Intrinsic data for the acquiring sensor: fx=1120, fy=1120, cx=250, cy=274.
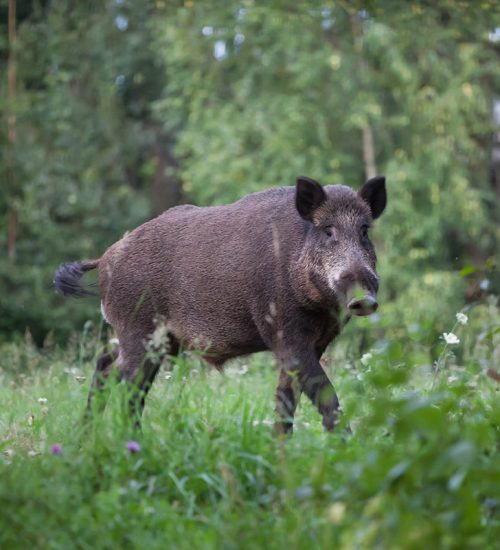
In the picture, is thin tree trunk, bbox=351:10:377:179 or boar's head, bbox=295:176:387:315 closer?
boar's head, bbox=295:176:387:315

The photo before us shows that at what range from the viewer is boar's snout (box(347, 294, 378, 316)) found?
213 inches

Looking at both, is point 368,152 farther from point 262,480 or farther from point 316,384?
point 262,480

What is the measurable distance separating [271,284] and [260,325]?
0.76 ft

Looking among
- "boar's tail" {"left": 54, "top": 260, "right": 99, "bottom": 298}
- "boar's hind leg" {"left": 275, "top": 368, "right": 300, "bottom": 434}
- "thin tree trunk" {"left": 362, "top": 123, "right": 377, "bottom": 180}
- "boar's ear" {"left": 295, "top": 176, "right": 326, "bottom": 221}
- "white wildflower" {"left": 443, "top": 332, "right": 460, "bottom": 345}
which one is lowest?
"thin tree trunk" {"left": 362, "top": 123, "right": 377, "bottom": 180}

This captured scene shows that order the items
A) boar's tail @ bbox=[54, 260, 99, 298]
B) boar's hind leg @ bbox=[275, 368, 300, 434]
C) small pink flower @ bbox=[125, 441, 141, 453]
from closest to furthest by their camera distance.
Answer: small pink flower @ bbox=[125, 441, 141, 453]
boar's hind leg @ bbox=[275, 368, 300, 434]
boar's tail @ bbox=[54, 260, 99, 298]

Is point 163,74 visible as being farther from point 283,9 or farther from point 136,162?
point 283,9

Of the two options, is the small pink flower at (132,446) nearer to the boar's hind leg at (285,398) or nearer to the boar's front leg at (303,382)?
the boar's hind leg at (285,398)

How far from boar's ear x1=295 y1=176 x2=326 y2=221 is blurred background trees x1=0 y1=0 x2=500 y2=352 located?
16.3 meters

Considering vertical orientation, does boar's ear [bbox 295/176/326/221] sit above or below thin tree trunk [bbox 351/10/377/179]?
above

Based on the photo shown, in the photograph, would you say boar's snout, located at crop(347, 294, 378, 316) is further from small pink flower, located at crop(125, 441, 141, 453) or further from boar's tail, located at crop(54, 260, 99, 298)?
boar's tail, located at crop(54, 260, 99, 298)

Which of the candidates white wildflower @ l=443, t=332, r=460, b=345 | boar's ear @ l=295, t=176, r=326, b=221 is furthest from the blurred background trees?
white wildflower @ l=443, t=332, r=460, b=345

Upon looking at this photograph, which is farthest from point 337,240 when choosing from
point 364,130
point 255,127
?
point 364,130

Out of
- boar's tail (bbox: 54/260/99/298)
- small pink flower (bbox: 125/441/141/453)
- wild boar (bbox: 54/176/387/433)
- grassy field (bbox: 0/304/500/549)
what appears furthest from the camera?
boar's tail (bbox: 54/260/99/298)

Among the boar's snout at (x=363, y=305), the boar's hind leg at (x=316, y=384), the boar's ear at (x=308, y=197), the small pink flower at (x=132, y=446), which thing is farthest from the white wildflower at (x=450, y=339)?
the small pink flower at (x=132, y=446)
